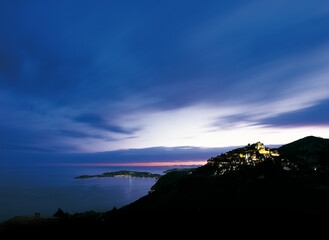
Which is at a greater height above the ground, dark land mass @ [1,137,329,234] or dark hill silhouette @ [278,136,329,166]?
dark hill silhouette @ [278,136,329,166]

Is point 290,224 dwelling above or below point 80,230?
below

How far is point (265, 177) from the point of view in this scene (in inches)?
4232

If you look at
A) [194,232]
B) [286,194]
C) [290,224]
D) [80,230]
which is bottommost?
[286,194]

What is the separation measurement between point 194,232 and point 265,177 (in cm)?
9324

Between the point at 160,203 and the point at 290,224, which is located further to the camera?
the point at 160,203

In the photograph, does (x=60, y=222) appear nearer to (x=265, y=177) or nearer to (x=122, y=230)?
(x=122, y=230)

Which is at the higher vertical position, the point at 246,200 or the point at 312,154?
the point at 312,154

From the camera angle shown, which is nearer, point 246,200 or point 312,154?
point 246,200

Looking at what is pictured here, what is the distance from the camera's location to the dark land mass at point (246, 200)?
129 ft

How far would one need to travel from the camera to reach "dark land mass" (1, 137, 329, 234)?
3928 centimetres

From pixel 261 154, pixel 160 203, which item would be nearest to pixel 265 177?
pixel 261 154

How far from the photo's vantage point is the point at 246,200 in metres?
90.2

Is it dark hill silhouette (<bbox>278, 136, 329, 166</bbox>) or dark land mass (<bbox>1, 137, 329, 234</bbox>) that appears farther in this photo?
dark hill silhouette (<bbox>278, 136, 329, 166</bbox>)

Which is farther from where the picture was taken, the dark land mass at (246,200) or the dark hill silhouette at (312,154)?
the dark hill silhouette at (312,154)
